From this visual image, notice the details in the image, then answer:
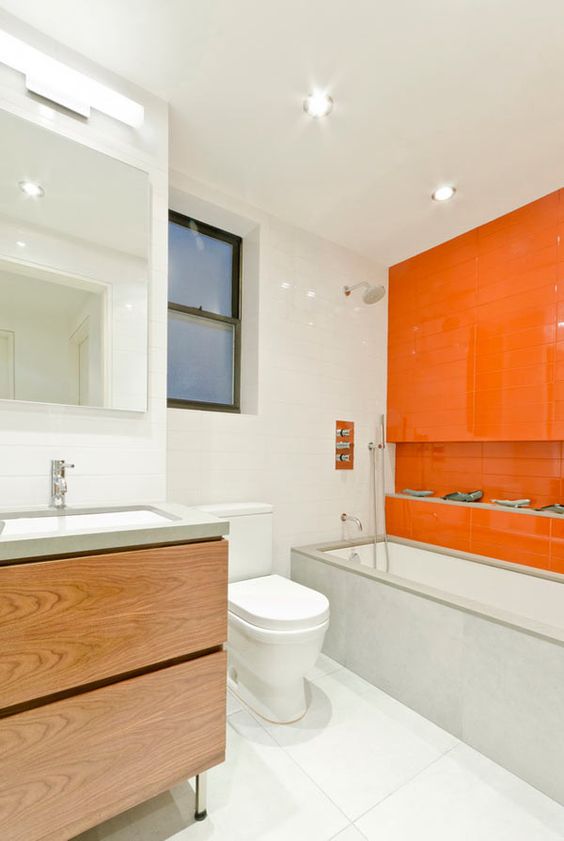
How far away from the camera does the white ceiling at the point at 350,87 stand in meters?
1.27

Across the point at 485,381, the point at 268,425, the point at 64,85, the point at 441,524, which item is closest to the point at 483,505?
the point at 441,524

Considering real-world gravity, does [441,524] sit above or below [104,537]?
below

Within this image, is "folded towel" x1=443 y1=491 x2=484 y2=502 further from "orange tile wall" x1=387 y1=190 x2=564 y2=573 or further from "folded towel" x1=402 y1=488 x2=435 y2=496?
"folded towel" x1=402 y1=488 x2=435 y2=496

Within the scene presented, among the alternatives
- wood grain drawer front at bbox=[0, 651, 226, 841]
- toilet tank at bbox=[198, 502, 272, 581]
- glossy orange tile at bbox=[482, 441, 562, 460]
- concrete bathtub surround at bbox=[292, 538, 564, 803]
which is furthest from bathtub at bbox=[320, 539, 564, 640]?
wood grain drawer front at bbox=[0, 651, 226, 841]

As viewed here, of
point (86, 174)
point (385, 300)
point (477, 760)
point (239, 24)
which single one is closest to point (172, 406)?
point (86, 174)

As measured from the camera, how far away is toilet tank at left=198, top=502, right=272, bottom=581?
6.21 ft

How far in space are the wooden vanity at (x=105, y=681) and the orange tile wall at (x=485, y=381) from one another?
1.77m

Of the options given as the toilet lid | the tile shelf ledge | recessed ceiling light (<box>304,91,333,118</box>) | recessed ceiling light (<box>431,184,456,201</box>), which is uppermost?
recessed ceiling light (<box>304,91,333,118</box>)

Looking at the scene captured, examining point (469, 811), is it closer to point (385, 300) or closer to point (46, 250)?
point (46, 250)

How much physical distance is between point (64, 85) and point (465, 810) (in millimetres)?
2624

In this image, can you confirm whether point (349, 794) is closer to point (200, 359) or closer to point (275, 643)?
point (275, 643)

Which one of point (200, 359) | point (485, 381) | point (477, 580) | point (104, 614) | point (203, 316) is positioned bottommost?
point (477, 580)

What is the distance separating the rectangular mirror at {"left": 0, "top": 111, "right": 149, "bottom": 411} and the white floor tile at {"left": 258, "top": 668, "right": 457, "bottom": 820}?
1370 mm

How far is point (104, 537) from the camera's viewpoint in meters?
0.92
